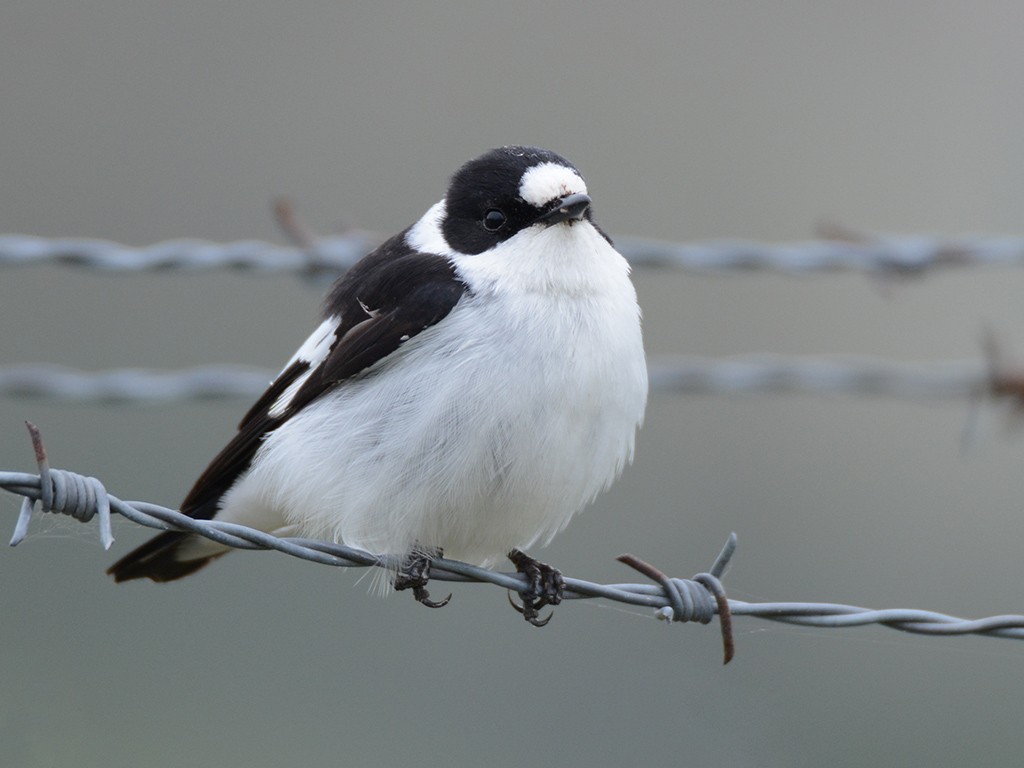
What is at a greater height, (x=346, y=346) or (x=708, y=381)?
(x=708, y=381)

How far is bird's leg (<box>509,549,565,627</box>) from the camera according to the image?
143 inches

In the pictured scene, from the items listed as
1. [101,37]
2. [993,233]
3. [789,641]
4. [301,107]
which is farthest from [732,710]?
[101,37]

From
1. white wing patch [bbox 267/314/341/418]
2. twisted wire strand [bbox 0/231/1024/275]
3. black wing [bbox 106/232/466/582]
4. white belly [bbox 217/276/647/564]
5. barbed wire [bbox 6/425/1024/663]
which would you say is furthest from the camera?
twisted wire strand [bbox 0/231/1024/275]

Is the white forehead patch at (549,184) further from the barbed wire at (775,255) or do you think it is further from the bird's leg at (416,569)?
the bird's leg at (416,569)

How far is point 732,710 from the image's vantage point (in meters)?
5.46

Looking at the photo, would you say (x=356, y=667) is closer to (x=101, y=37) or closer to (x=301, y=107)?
(x=301, y=107)

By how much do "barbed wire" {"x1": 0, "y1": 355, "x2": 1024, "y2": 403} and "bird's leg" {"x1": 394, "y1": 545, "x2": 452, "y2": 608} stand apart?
0.97 meters

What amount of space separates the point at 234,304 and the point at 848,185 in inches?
155

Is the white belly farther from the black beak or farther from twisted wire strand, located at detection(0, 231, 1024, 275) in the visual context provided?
twisted wire strand, located at detection(0, 231, 1024, 275)

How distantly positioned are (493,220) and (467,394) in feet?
2.01

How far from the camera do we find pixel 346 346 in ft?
11.8

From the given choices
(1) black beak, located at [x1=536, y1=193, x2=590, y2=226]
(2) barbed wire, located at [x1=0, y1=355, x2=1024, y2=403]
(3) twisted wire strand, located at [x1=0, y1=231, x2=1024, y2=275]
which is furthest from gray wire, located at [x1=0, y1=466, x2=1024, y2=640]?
(3) twisted wire strand, located at [x1=0, y1=231, x2=1024, y2=275]

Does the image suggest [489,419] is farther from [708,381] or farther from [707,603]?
[708,381]

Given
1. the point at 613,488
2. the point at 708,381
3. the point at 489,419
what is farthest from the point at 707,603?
the point at 613,488
